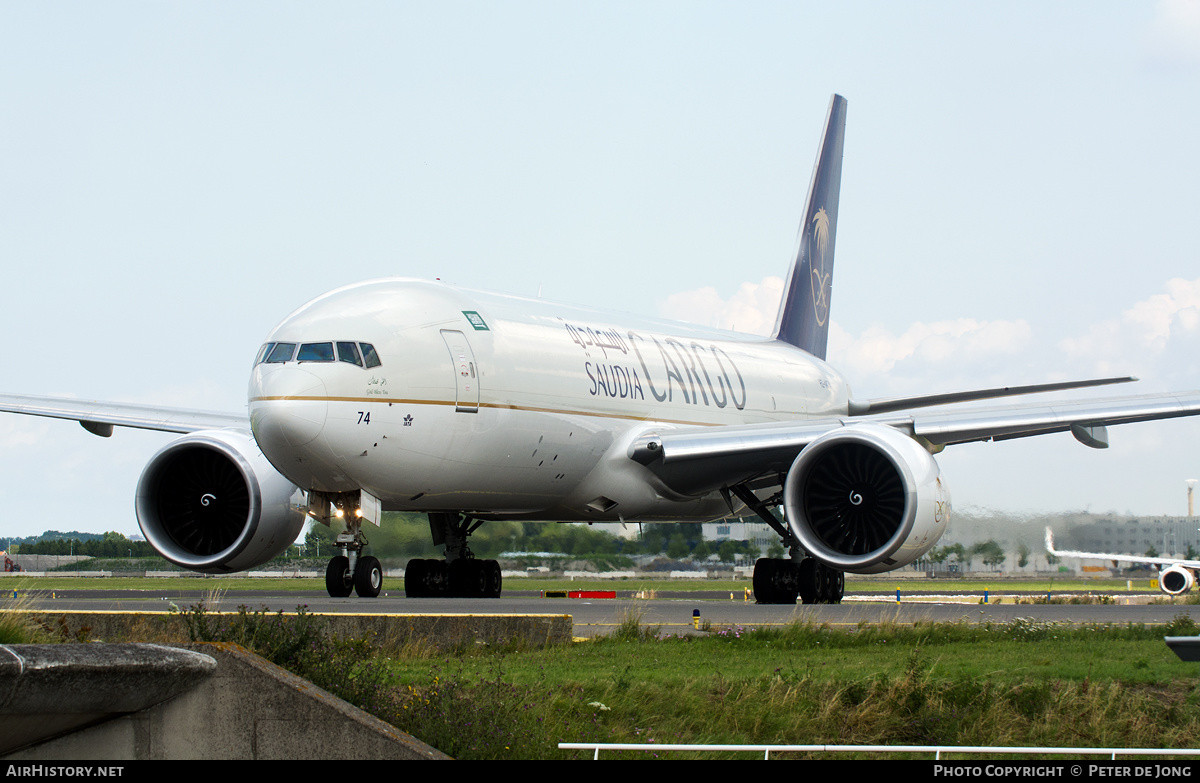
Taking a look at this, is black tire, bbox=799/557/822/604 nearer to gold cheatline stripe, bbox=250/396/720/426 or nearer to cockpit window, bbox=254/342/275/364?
gold cheatline stripe, bbox=250/396/720/426

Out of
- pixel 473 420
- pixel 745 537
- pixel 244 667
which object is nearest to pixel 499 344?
pixel 473 420

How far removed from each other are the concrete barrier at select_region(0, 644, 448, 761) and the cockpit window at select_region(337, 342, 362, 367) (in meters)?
8.07

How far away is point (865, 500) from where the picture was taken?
16625 mm

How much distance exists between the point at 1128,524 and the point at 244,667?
2522 centimetres

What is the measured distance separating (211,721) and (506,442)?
9.66m

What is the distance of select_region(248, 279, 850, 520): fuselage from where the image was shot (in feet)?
48.3

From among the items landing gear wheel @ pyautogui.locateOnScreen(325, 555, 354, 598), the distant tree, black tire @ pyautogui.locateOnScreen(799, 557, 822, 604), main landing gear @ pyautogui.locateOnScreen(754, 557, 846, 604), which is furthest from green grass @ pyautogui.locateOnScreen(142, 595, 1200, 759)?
the distant tree

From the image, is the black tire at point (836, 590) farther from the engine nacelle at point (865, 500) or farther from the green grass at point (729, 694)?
the green grass at point (729, 694)

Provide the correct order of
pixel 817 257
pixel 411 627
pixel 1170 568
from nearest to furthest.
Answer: pixel 411 627 → pixel 817 257 → pixel 1170 568

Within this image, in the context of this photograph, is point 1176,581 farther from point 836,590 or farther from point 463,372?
point 463,372

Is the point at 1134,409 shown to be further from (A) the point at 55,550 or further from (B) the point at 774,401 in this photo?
(A) the point at 55,550

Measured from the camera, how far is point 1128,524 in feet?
94.5

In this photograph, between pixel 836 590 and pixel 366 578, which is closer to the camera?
pixel 366 578

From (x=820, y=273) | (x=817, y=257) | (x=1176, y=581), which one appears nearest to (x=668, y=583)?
(x=820, y=273)
